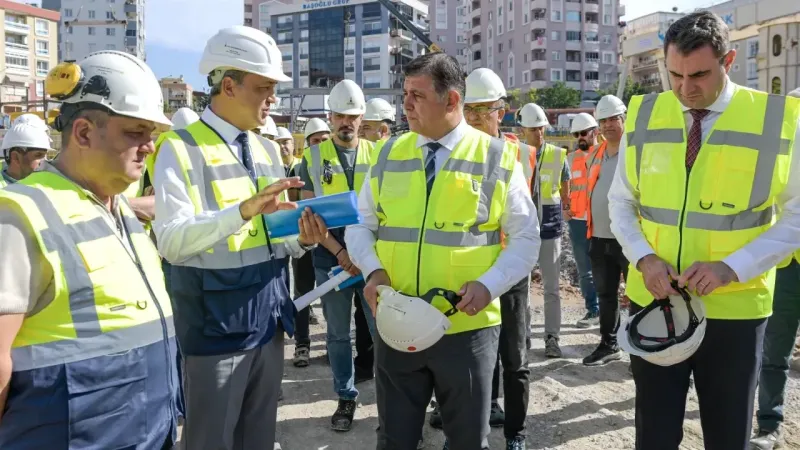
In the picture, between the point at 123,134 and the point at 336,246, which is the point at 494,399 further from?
the point at 123,134

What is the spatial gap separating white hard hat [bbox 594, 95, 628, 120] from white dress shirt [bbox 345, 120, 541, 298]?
3766 millimetres

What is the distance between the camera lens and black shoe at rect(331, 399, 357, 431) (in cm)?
466

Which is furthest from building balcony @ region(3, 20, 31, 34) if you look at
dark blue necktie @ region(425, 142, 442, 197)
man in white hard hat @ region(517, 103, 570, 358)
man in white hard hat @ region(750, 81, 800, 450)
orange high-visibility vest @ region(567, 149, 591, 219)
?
man in white hard hat @ region(750, 81, 800, 450)

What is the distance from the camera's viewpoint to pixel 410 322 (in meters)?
2.67

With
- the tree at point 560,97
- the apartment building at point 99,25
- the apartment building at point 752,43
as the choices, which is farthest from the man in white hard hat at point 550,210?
the apartment building at point 99,25

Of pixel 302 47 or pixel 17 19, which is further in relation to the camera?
pixel 302 47

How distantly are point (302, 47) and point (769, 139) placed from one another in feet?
329

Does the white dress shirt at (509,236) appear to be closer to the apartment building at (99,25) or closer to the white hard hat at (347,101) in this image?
the white hard hat at (347,101)

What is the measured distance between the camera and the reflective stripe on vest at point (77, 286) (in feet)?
5.84

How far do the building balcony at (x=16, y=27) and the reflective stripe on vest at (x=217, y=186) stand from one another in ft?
287

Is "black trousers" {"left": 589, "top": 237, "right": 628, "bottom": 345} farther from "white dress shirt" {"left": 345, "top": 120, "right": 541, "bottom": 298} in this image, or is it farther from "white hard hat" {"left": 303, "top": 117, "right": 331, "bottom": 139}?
"white hard hat" {"left": 303, "top": 117, "right": 331, "bottom": 139}

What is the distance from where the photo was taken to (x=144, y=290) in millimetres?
2039

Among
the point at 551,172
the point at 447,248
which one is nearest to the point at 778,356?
the point at 447,248

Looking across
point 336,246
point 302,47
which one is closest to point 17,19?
point 302,47
